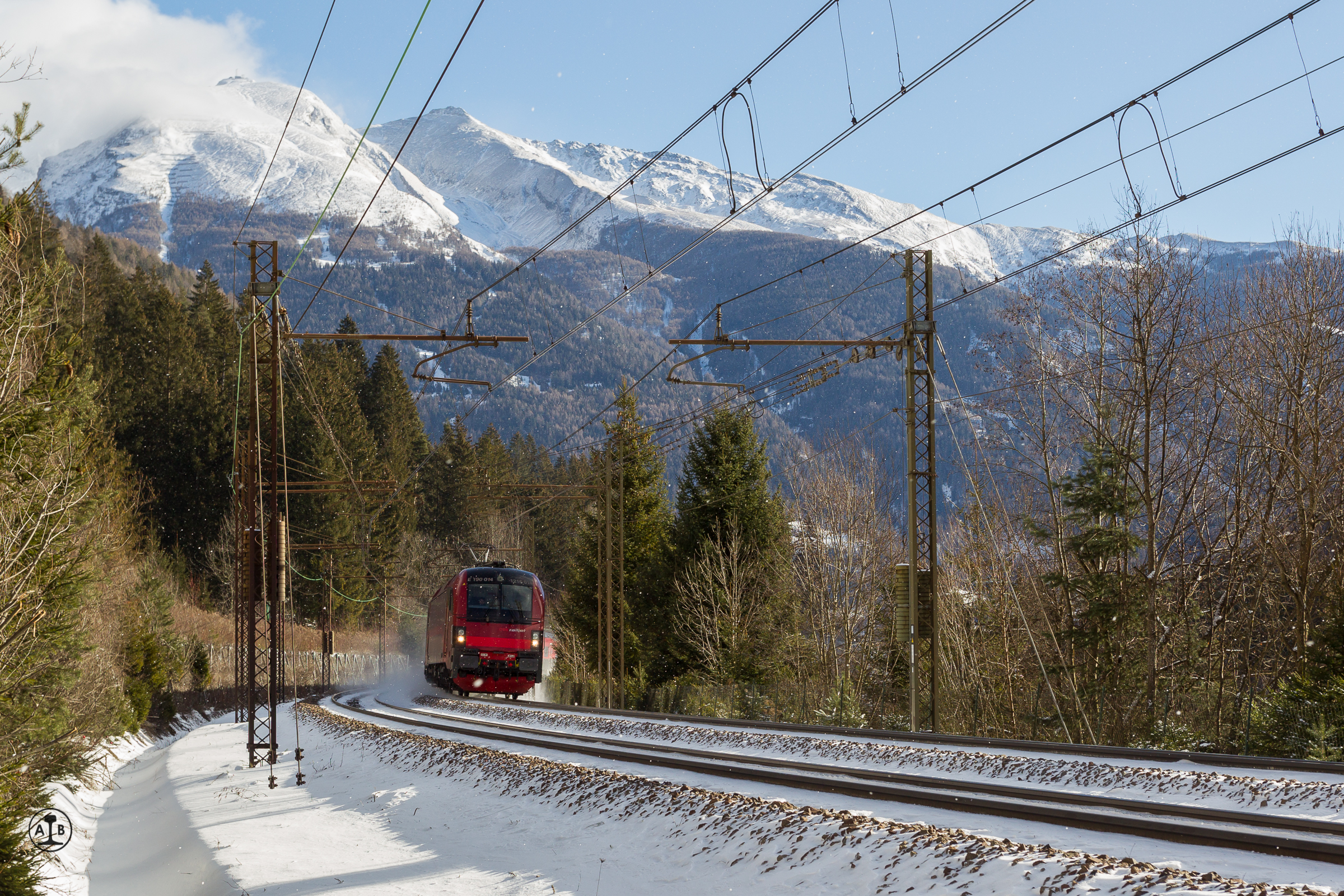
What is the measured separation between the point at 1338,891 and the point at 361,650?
78.7 meters

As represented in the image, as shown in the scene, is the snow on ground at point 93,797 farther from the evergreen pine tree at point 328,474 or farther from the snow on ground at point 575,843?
the evergreen pine tree at point 328,474

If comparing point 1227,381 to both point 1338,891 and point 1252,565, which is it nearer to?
point 1252,565

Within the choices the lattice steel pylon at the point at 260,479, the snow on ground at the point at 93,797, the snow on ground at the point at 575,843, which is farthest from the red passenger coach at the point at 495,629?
the snow on ground at the point at 575,843

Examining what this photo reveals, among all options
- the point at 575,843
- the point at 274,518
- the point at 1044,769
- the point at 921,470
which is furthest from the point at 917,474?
the point at 575,843

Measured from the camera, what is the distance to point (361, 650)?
264 ft

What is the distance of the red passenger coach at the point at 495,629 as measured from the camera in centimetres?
3550

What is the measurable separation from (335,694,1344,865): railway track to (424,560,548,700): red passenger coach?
1553 centimetres

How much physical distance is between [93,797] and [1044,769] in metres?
19.5

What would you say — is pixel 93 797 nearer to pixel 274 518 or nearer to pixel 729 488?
pixel 274 518

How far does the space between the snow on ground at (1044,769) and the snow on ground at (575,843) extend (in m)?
2.78

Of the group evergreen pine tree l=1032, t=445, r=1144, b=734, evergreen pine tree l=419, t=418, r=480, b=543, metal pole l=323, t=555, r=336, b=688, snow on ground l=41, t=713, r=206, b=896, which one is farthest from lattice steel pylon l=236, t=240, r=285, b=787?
evergreen pine tree l=419, t=418, r=480, b=543

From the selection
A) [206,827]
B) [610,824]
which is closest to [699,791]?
[610,824]

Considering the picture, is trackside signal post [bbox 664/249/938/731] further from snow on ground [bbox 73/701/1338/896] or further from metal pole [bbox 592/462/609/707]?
metal pole [bbox 592/462/609/707]

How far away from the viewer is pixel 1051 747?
1625 centimetres
